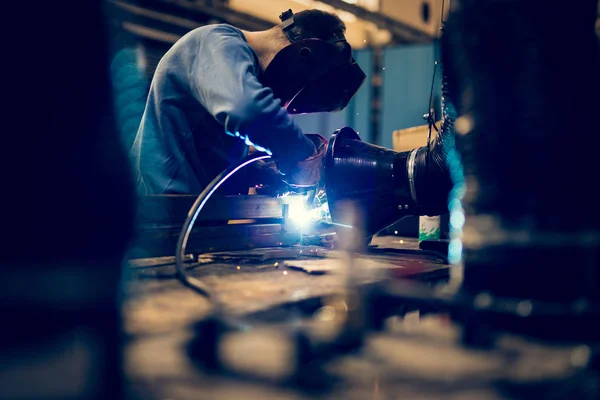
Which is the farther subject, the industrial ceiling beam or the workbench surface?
the industrial ceiling beam

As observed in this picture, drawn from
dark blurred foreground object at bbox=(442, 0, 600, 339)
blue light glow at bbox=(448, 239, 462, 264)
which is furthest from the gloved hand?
dark blurred foreground object at bbox=(442, 0, 600, 339)

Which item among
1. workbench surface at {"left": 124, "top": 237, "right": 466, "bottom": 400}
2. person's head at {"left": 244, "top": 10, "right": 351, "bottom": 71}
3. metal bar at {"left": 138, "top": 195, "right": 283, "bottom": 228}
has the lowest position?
workbench surface at {"left": 124, "top": 237, "right": 466, "bottom": 400}

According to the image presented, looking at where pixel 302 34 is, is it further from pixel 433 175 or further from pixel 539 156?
pixel 539 156

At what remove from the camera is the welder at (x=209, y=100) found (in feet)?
5.92

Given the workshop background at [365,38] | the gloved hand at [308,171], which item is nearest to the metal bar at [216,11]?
the workshop background at [365,38]

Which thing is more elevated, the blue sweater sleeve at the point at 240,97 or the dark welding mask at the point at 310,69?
the dark welding mask at the point at 310,69

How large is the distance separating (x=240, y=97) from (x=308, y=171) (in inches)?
18.1

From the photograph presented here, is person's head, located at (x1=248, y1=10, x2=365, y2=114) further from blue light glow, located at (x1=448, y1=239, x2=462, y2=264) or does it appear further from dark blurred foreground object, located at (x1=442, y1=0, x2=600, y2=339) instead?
dark blurred foreground object, located at (x1=442, y1=0, x2=600, y2=339)

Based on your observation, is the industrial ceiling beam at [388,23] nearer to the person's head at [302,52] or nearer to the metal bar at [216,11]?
the metal bar at [216,11]

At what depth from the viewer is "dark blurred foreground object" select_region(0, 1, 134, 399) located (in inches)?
28.1

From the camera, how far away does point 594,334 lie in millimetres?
760

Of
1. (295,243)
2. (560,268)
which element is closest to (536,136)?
(560,268)

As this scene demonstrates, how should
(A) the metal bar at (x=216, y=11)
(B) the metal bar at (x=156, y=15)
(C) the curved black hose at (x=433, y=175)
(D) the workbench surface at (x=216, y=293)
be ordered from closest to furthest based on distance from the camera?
(D) the workbench surface at (x=216, y=293) → (C) the curved black hose at (x=433, y=175) → (B) the metal bar at (x=156, y=15) → (A) the metal bar at (x=216, y=11)

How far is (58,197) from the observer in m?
0.80
